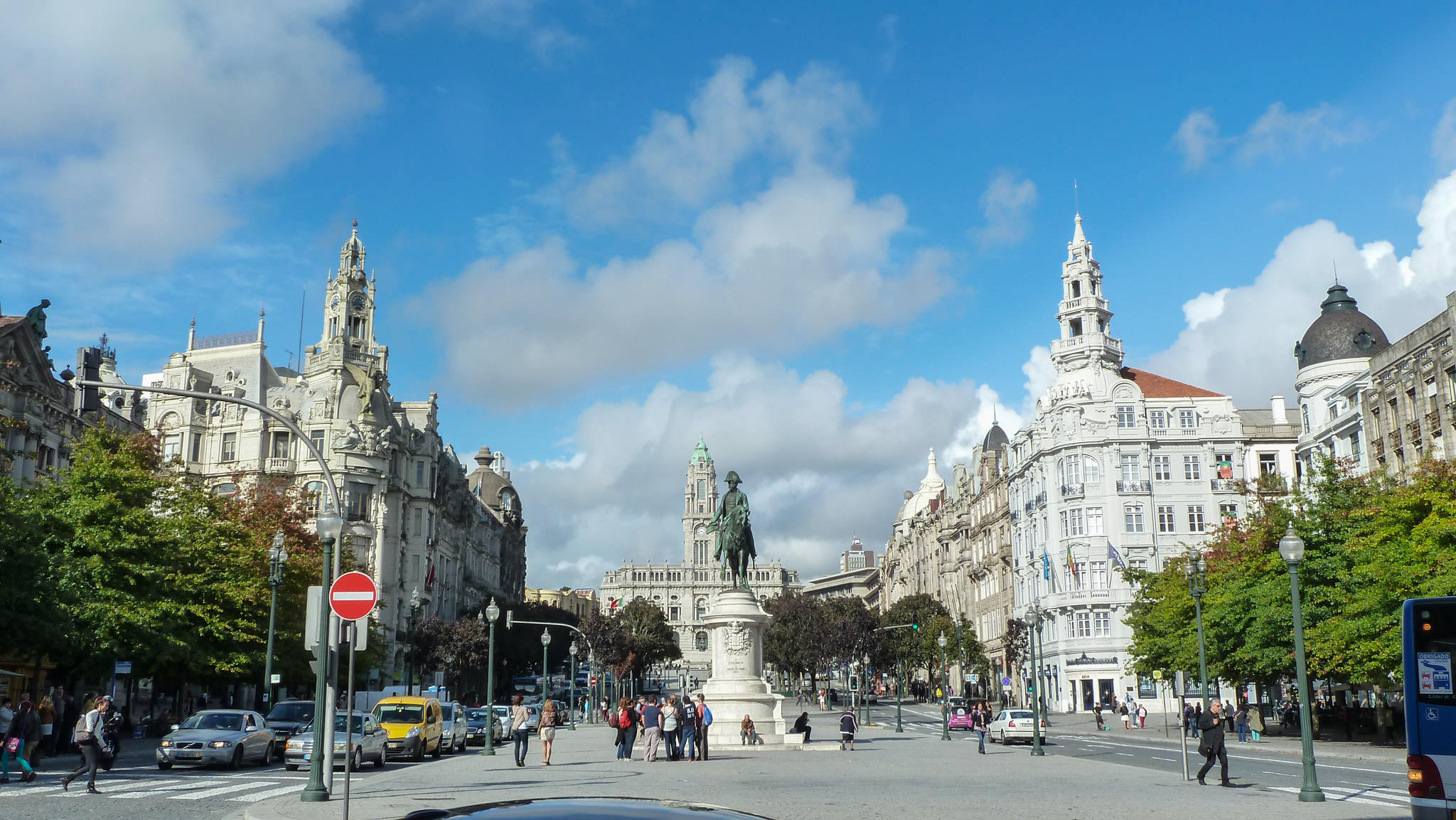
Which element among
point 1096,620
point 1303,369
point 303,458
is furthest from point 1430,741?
point 303,458

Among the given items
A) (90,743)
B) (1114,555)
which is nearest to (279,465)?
(1114,555)

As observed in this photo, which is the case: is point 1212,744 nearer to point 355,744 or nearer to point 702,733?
point 702,733

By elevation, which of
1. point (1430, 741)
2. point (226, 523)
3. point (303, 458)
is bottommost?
point (1430, 741)

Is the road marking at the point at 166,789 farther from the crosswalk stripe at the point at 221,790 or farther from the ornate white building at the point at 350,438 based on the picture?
the ornate white building at the point at 350,438

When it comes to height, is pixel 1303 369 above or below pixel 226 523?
above

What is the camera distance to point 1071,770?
28016mm

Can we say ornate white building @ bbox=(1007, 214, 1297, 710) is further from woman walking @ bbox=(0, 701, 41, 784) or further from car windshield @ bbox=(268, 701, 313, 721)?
woman walking @ bbox=(0, 701, 41, 784)

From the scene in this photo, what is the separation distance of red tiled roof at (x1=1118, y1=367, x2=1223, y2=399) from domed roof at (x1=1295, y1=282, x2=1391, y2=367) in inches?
528

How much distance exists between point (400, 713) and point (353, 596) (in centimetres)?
2132

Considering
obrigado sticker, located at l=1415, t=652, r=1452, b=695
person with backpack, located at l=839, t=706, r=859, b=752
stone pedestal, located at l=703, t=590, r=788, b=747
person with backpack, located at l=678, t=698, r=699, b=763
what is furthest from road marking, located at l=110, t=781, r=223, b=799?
person with backpack, located at l=839, t=706, r=859, b=752

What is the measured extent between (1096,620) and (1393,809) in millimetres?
61380

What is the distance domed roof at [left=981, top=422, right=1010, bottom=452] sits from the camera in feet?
394

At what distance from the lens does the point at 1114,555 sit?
74688 mm

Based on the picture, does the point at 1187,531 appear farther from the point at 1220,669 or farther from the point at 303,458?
the point at 303,458
